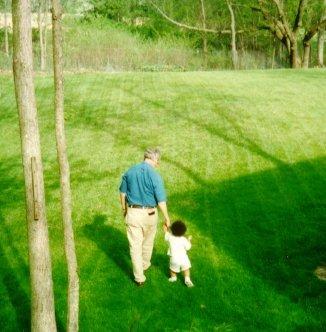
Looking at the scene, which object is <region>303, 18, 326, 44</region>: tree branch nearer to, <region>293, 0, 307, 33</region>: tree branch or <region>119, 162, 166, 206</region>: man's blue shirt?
<region>293, 0, 307, 33</region>: tree branch

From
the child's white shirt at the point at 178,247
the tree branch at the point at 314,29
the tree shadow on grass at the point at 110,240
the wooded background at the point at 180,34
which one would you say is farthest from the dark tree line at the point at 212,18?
the child's white shirt at the point at 178,247

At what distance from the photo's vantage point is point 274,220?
10.5 m

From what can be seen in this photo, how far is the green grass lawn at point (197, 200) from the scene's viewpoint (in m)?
7.39

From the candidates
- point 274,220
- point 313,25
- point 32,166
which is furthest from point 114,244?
point 313,25

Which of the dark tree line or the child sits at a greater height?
the dark tree line

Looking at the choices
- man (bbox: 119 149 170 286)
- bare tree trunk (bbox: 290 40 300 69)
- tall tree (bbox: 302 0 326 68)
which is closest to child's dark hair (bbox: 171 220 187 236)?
man (bbox: 119 149 170 286)

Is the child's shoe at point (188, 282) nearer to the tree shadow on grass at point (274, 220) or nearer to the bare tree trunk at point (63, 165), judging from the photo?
the tree shadow on grass at point (274, 220)

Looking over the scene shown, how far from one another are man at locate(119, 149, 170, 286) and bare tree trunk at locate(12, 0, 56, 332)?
2334mm

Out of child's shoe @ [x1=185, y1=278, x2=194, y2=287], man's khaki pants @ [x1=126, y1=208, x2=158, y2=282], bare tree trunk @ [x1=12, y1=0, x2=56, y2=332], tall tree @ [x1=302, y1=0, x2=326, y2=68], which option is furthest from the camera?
tall tree @ [x1=302, y1=0, x2=326, y2=68]

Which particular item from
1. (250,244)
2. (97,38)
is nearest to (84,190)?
(250,244)

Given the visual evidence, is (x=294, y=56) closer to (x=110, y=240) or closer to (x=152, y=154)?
(x=110, y=240)

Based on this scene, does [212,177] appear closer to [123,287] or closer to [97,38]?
[123,287]

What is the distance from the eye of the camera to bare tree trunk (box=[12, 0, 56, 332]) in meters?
5.02

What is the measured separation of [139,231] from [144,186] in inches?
29.5
